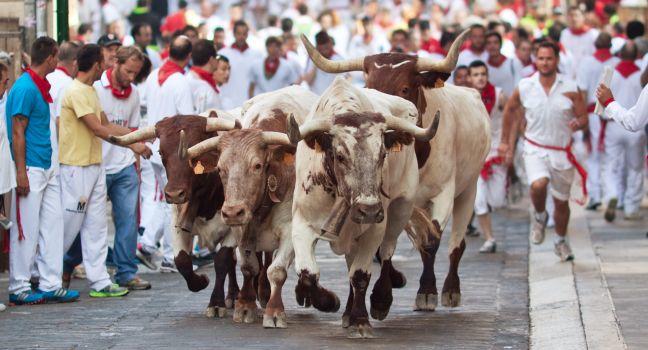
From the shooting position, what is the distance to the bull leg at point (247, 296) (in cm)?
1148

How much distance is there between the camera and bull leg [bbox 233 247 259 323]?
11.5 m

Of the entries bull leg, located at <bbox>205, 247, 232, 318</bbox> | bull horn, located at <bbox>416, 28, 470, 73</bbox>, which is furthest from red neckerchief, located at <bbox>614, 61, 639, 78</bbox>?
bull leg, located at <bbox>205, 247, 232, 318</bbox>

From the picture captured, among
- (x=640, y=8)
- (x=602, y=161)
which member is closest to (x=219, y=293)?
(x=602, y=161)

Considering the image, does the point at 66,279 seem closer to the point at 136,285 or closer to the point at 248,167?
the point at 136,285

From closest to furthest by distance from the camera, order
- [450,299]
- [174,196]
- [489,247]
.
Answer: [174,196] < [450,299] < [489,247]

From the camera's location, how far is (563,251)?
1498 centimetres

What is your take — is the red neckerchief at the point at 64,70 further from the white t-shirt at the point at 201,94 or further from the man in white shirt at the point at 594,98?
the man in white shirt at the point at 594,98

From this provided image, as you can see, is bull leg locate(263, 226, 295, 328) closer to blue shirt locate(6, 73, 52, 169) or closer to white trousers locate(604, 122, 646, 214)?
blue shirt locate(6, 73, 52, 169)

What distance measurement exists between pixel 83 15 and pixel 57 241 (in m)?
15.6

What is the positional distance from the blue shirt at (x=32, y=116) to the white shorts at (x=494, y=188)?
5.71m

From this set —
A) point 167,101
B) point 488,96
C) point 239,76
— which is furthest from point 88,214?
point 239,76

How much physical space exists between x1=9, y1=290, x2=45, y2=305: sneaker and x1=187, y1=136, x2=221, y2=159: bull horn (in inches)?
75.5

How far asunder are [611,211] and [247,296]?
26.7 feet

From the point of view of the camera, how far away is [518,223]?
62.2 ft
